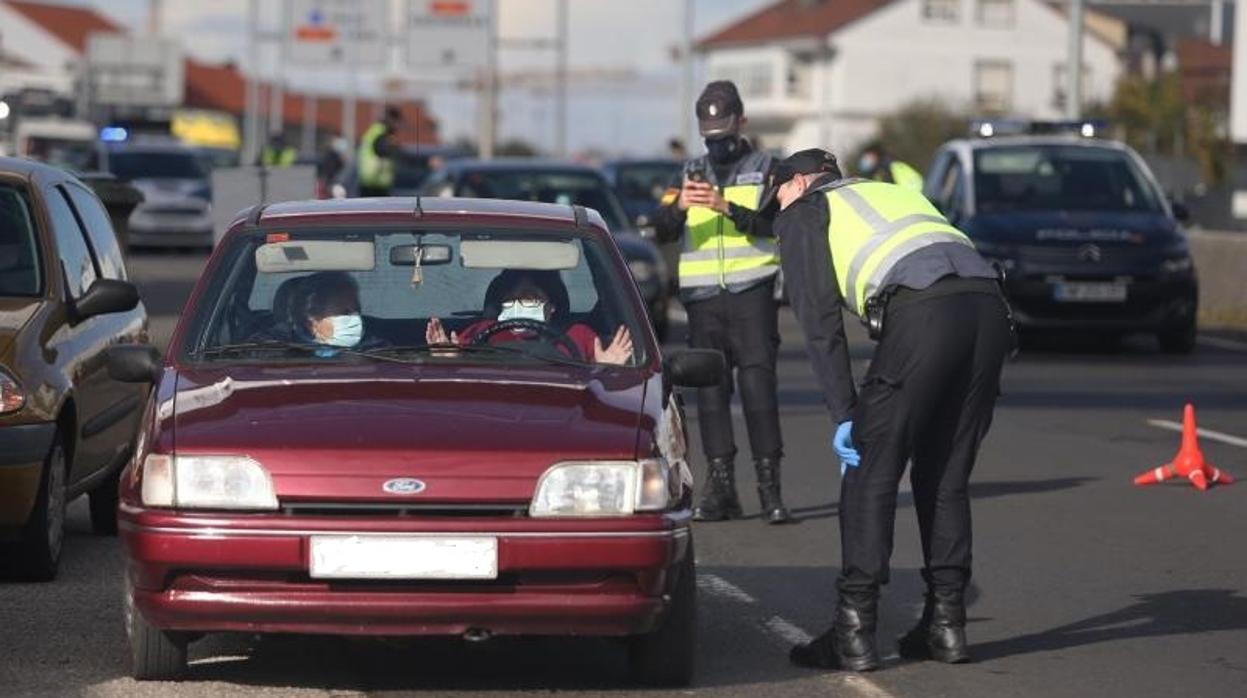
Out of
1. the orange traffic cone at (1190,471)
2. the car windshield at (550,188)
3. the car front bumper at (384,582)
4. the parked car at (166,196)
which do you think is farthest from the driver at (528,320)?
the parked car at (166,196)

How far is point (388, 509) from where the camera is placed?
7500mm

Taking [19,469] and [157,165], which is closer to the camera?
[19,469]

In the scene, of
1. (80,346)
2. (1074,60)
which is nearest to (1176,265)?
(1074,60)

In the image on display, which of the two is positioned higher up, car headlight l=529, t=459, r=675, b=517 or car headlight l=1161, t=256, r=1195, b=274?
car headlight l=529, t=459, r=675, b=517

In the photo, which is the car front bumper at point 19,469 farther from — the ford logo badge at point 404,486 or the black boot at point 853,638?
the black boot at point 853,638

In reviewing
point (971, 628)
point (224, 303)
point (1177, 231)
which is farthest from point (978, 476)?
point (1177, 231)

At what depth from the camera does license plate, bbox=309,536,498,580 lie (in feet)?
24.5

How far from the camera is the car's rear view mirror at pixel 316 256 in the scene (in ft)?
29.2

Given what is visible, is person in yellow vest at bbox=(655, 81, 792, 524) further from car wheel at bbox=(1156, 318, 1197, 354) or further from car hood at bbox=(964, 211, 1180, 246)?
car wheel at bbox=(1156, 318, 1197, 354)

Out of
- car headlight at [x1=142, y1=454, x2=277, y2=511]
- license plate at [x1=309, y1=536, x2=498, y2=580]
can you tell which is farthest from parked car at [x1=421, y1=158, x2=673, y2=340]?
license plate at [x1=309, y1=536, x2=498, y2=580]

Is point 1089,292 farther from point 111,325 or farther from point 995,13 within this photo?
point 995,13

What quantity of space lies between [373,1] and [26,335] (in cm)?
5746

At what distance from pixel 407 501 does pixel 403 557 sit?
15 centimetres

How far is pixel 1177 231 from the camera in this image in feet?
75.6
